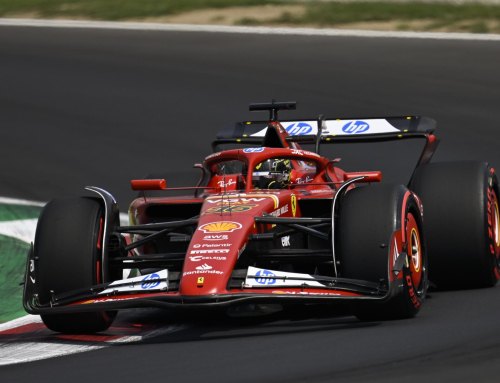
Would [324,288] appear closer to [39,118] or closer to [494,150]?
[494,150]

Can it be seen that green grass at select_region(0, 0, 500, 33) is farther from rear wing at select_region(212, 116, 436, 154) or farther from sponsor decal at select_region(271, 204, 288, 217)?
sponsor decal at select_region(271, 204, 288, 217)

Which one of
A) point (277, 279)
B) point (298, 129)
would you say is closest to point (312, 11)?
point (298, 129)

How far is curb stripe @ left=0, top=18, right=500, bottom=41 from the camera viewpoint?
70.8ft

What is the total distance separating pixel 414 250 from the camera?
7.64 metres

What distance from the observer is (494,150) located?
1416 cm

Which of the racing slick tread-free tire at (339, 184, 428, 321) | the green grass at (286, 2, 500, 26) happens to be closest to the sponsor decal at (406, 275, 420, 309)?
the racing slick tread-free tire at (339, 184, 428, 321)

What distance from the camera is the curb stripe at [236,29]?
70.8 feet

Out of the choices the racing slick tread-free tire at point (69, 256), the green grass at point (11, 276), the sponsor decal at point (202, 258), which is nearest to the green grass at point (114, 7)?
the green grass at point (11, 276)

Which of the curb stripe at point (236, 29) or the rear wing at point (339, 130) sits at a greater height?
the rear wing at point (339, 130)

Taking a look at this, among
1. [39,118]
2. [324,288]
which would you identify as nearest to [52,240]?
[324,288]

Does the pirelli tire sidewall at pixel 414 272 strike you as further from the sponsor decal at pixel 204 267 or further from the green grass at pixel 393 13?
the green grass at pixel 393 13

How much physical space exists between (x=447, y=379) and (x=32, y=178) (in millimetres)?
9806

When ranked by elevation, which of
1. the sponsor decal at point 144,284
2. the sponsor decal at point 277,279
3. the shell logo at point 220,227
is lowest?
the sponsor decal at point 144,284

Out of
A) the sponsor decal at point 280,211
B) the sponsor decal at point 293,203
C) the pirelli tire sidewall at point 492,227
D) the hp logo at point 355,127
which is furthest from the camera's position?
the hp logo at point 355,127
